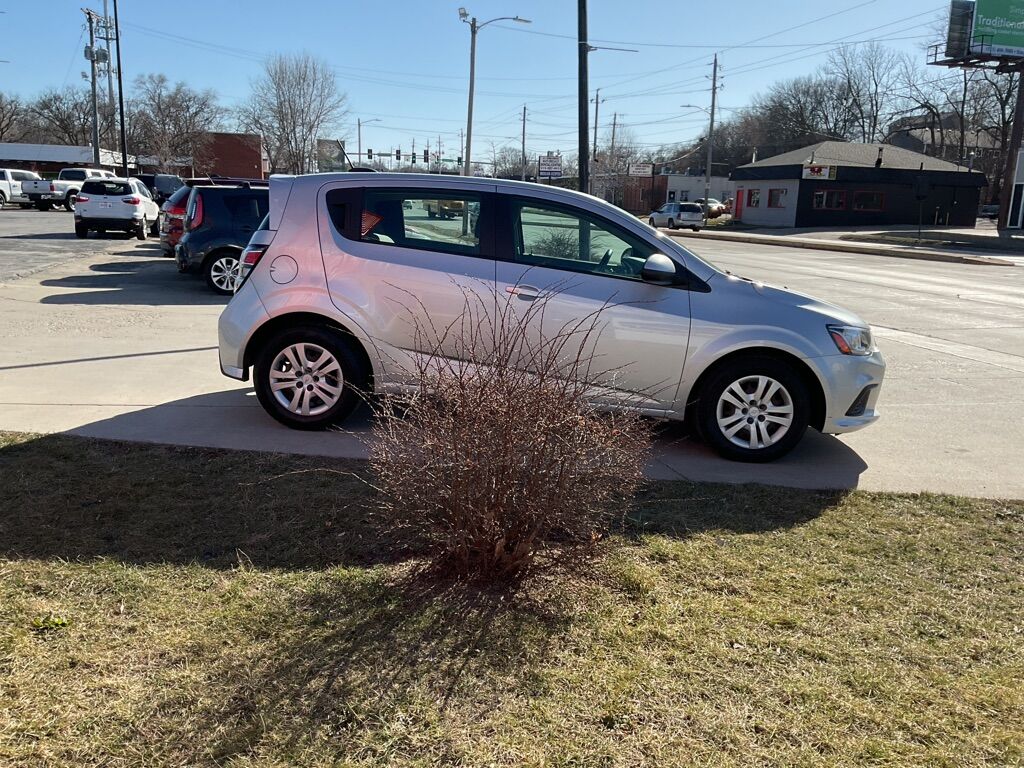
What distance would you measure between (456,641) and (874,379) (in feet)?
12.7

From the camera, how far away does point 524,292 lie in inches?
223

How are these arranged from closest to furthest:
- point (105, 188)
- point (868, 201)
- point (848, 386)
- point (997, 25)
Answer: point (848, 386) < point (105, 188) < point (997, 25) < point (868, 201)

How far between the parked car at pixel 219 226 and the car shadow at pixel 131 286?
0.48 metres

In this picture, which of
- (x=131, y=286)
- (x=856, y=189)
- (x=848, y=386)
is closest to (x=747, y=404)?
(x=848, y=386)

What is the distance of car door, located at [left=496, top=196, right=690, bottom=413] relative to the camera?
221 inches

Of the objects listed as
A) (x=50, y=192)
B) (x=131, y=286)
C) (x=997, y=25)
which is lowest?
(x=131, y=286)

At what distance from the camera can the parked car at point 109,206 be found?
2294cm

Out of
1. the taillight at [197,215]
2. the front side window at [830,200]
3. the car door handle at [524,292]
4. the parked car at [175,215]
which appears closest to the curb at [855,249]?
the front side window at [830,200]

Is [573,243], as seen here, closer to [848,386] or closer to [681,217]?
[848,386]

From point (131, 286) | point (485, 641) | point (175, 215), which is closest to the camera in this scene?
point (485, 641)

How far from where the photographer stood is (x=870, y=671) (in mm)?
3062

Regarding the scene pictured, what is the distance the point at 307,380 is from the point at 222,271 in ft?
27.3

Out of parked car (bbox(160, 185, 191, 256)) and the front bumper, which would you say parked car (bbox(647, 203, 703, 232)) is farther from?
the front bumper

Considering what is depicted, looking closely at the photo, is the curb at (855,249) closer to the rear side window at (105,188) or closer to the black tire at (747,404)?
the rear side window at (105,188)
